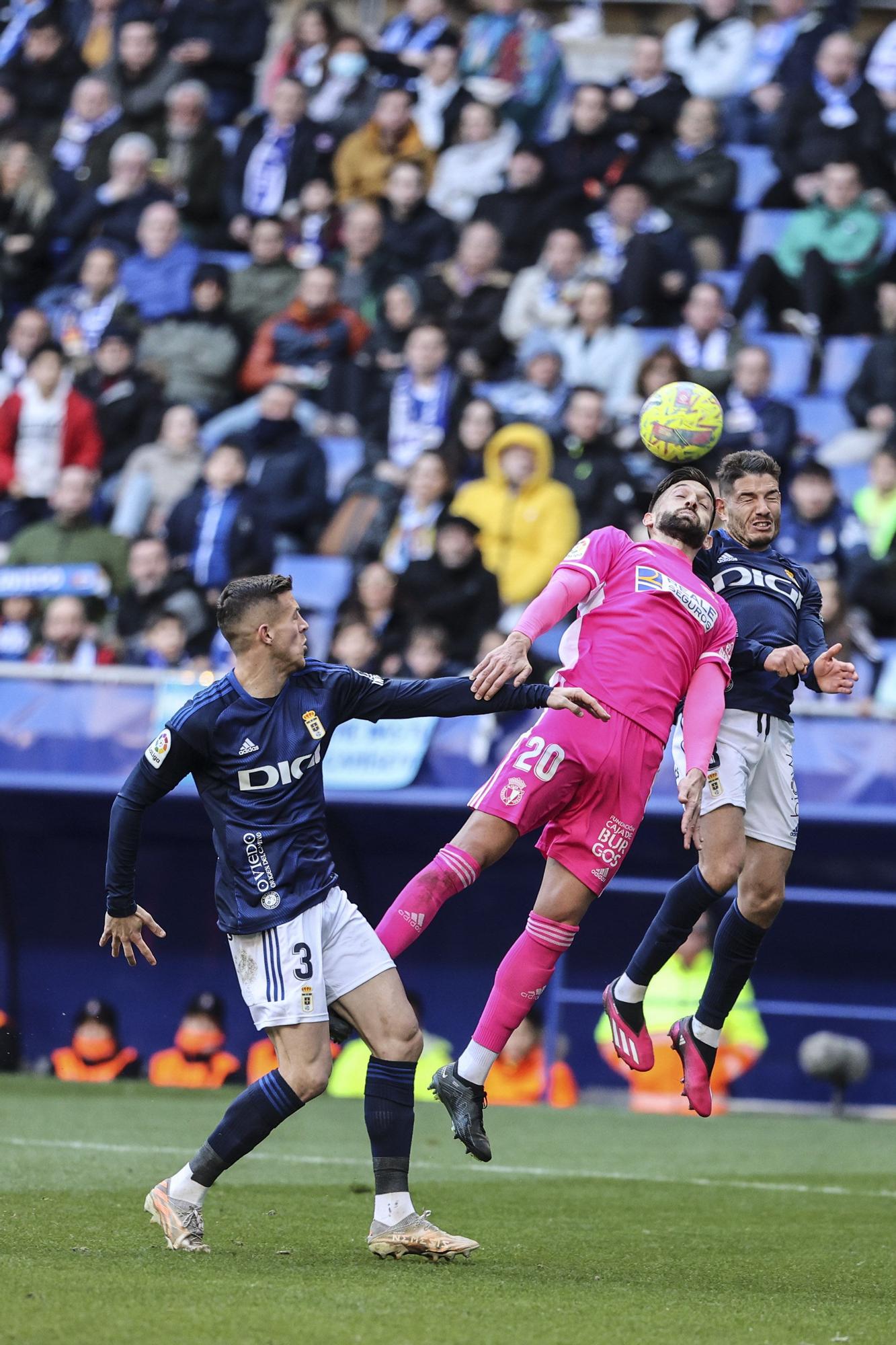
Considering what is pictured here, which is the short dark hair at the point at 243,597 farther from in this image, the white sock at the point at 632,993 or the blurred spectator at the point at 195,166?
the blurred spectator at the point at 195,166

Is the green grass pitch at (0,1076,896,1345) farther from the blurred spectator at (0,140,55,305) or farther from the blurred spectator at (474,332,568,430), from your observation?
the blurred spectator at (0,140,55,305)

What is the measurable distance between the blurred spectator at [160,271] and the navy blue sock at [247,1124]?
12.1 metres

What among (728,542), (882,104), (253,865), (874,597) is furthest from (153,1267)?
(882,104)

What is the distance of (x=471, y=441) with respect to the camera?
14.5 meters

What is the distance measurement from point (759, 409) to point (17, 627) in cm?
563

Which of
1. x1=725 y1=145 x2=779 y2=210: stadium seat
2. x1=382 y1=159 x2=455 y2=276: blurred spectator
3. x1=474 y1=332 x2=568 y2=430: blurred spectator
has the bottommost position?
x1=474 y1=332 x2=568 y2=430: blurred spectator

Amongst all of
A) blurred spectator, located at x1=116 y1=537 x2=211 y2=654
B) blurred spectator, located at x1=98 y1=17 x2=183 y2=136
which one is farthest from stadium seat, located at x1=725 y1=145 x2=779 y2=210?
blurred spectator, located at x1=116 y1=537 x2=211 y2=654

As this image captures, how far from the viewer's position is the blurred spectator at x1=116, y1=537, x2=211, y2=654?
13922 millimetres

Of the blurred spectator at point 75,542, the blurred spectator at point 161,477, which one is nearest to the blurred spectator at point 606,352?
the blurred spectator at point 161,477

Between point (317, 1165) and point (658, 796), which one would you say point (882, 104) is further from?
point (317, 1165)

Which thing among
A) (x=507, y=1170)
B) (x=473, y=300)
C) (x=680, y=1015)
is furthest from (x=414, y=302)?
(x=507, y=1170)

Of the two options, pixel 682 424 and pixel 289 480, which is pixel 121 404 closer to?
pixel 289 480

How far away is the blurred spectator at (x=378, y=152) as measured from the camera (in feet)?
57.7

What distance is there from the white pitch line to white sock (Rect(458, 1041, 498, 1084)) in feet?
8.50
